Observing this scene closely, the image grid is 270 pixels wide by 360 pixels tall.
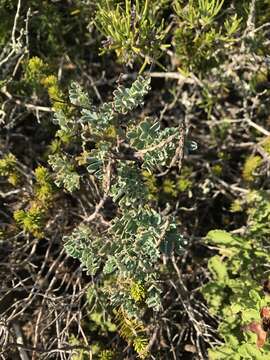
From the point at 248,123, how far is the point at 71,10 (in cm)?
103

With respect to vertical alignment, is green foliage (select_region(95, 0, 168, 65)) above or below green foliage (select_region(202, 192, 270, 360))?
above

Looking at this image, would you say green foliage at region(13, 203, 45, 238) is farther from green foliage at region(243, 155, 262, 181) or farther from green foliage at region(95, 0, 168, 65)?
green foliage at region(243, 155, 262, 181)

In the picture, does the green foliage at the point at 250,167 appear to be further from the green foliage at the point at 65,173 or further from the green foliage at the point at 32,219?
the green foliage at the point at 32,219

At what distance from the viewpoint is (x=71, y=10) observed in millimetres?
2594

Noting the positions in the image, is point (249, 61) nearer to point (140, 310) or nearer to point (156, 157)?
point (156, 157)

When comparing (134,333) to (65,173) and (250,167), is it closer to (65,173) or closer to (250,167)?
(65,173)

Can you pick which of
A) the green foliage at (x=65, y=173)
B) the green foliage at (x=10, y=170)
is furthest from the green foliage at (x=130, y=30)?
the green foliage at (x=10, y=170)

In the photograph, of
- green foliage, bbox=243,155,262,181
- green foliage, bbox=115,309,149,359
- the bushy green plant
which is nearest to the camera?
the bushy green plant

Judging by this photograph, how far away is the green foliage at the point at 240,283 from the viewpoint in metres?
2.03

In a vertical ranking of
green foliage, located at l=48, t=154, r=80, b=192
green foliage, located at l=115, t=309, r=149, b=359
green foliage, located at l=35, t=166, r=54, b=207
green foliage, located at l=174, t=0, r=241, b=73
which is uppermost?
green foliage, located at l=174, t=0, r=241, b=73

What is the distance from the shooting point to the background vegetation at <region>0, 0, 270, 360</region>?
6.26 ft

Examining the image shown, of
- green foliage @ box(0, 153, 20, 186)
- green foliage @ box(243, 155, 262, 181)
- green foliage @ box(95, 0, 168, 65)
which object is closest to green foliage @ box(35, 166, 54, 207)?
green foliage @ box(0, 153, 20, 186)

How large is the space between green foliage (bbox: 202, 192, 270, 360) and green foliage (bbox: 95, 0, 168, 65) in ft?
2.70

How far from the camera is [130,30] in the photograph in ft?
6.73
